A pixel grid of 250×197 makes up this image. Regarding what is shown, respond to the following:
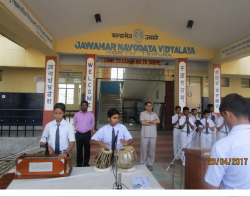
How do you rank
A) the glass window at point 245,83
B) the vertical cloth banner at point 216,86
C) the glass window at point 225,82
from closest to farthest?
1. the vertical cloth banner at point 216,86
2. the glass window at point 225,82
3. the glass window at point 245,83

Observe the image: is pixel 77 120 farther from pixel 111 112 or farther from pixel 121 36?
pixel 121 36

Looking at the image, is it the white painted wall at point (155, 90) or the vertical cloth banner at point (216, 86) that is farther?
the white painted wall at point (155, 90)

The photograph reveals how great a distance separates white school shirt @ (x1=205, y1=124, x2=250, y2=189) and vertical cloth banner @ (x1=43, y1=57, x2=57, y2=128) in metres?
5.27

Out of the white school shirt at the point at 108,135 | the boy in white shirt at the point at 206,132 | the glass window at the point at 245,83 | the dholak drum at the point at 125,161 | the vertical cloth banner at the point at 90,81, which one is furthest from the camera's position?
the glass window at the point at 245,83

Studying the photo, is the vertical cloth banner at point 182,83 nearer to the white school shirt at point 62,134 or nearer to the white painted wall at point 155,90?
the white painted wall at point 155,90

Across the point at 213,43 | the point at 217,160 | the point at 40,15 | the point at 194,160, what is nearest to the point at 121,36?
the point at 40,15

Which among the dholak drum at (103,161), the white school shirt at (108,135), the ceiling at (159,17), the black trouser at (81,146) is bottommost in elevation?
the black trouser at (81,146)

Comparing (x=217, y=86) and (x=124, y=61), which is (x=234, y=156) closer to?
(x=217, y=86)

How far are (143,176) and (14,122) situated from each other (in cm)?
724

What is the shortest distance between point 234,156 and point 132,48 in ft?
17.7

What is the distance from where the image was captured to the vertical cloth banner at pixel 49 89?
550 centimetres

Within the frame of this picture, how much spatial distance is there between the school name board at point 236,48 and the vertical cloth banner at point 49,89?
19.4 ft

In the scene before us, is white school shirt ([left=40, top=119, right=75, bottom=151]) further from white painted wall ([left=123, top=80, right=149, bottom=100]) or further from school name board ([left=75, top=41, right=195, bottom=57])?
white painted wall ([left=123, top=80, right=149, bottom=100])
